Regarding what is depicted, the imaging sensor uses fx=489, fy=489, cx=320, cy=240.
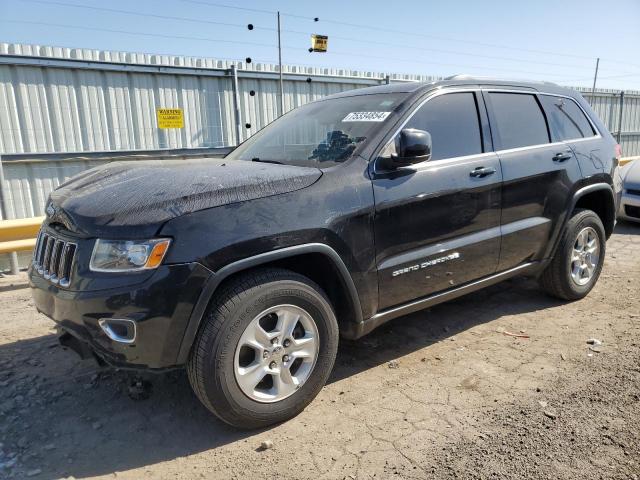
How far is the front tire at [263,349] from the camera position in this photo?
2.45m

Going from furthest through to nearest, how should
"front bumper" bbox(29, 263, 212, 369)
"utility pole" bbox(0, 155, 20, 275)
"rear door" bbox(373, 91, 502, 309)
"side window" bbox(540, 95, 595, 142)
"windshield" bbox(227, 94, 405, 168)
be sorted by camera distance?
"utility pole" bbox(0, 155, 20, 275)
"side window" bbox(540, 95, 595, 142)
"windshield" bbox(227, 94, 405, 168)
"rear door" bbox(373, 91, 502, 309)
"front bumper" bbox(29, 263, 212, 369)

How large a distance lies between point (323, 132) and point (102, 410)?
229cm

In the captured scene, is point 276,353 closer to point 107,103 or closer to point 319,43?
point 107,103

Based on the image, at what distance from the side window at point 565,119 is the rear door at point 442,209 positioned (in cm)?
96

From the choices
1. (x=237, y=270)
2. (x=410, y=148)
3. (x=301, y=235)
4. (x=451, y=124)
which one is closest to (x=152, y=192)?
(x=237, y=270)

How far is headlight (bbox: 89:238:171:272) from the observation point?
2.31 m

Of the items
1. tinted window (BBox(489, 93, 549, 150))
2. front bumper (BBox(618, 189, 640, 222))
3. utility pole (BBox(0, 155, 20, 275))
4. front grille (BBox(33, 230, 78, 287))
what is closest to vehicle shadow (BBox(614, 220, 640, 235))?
front bumper (BBox(618, 189, 640, 222))

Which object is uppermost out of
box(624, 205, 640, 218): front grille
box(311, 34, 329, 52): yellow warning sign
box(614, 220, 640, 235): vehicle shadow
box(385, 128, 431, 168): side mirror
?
box(311, 34, 329, 52): yellow warning sign

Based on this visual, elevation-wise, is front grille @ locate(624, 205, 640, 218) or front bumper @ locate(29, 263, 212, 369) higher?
front bumper @ locate(29, 263, 212, 369)

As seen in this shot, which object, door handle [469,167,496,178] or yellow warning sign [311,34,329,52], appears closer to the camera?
door handle [469,167,496,178]

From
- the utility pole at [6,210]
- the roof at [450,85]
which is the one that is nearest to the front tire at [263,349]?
the roof at [450,85]

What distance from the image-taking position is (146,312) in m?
2.30

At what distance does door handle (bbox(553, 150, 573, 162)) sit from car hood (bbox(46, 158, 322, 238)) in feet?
7.63

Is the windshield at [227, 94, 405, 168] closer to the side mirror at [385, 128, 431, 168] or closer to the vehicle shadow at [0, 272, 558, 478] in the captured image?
the side mirror at [385, 128, 431, 168]
